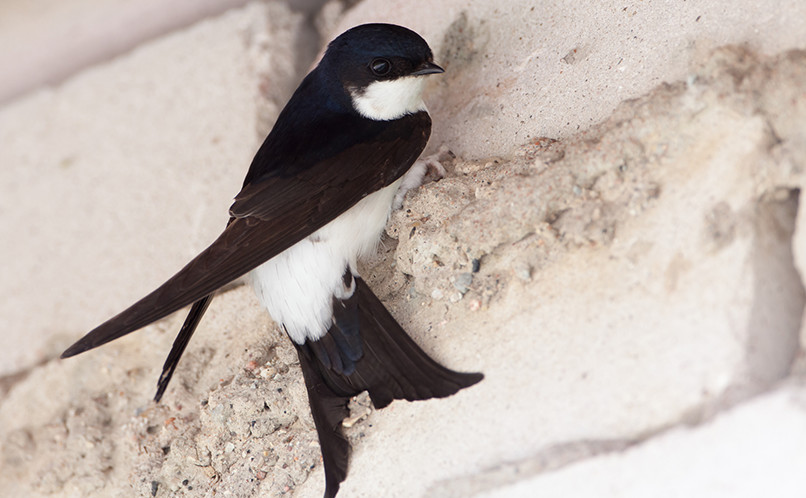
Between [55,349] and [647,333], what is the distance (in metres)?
1.54

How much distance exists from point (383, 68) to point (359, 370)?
592 millimetres

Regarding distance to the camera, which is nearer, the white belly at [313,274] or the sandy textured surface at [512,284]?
the sandy textured surface at [512,284]

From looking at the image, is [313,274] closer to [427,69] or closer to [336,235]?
[336,235]

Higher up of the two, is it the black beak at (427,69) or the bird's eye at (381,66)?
the bird's eye at (381,66)

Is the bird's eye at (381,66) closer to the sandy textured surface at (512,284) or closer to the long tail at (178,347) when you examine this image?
the sandy textured surface at (512,284)

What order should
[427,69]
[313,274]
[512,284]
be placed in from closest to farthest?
[512,284], [313,274], [427,69]

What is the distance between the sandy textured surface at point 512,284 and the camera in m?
1.11

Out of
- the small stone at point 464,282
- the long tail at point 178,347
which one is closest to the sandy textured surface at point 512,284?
the small stone at point 464,282

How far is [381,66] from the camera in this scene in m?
1.62

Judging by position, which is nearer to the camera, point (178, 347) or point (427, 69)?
point (178, 347)

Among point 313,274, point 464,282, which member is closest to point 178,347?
point 313,274

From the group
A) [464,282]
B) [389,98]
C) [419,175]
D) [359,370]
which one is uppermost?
[389,98]

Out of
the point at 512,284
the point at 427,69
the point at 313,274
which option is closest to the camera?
the point at 512,284

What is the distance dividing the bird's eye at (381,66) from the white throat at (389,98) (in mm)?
20
